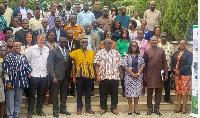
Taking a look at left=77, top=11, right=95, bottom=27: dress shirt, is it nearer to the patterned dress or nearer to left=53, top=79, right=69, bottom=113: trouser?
the patterned dress

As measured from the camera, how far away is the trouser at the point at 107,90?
9711mm

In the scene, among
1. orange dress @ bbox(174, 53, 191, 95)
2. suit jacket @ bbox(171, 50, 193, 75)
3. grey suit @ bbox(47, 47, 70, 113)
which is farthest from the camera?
orange dress @ bbox(174, 53, 191, 95)

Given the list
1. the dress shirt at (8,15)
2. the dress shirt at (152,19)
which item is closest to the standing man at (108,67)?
the dress shirt at (152,19)

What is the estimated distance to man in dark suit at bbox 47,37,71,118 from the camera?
9227 mm

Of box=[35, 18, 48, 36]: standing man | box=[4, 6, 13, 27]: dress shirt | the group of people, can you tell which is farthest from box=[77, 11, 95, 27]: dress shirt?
box=[4, 6, 13, 27]: dress shirt

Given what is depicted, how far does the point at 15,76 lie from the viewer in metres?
8.76

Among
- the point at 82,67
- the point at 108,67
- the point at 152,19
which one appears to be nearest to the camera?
the point at 82,67

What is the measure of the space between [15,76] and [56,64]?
109 cm

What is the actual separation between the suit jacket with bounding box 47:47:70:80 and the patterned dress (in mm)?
1605

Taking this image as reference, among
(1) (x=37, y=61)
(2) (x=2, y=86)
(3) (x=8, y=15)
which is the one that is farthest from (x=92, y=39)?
(3) (x=8, y=15)

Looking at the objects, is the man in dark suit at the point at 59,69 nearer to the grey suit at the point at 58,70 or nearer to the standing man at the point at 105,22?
the grey suit at the point at 58,70

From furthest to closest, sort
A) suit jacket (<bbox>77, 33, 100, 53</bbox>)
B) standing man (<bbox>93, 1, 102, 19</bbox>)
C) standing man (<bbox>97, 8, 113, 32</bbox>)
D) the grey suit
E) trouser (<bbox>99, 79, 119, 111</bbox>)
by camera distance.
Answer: standing man (<bbox>93, 1, 102, 19</bbox>) → standing man (<bbox>97, 8, 113, 32</bbox>) → suit jacket (<bbox>77, 33, 100, 53</bbox>) → trouser (<bbox>99, 79, 119, 111</bbox>) → the grey suit

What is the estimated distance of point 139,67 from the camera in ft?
31.9

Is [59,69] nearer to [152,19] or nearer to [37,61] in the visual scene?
[37,61]
